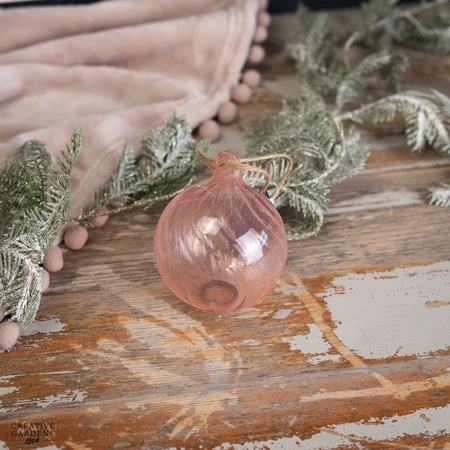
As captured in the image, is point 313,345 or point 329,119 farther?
point 329,119

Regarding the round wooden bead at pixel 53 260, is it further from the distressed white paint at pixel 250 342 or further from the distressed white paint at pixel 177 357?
the distressed white paint at pixel 250 342

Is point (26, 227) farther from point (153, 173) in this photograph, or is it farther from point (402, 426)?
point (402, 426)

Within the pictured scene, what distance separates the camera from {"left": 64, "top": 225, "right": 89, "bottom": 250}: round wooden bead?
69 centimetres

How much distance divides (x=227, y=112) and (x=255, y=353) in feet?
1.64

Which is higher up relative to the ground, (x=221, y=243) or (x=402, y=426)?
(x=221, y=243)

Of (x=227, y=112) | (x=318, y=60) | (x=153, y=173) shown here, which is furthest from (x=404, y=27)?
(x=153, y=173)

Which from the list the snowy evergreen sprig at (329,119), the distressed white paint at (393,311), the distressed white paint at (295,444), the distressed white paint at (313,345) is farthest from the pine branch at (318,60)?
the distressed white paint at (295,444)

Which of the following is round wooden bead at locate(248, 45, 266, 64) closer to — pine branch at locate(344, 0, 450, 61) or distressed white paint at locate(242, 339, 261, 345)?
pine branch at locate(344, 0, 450, 61)

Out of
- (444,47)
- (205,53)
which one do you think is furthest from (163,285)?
(444,47)

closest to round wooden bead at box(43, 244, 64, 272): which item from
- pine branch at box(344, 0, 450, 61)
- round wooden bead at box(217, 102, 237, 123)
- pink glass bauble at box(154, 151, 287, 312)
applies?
pink glass bauble at box(154, 151, 287, 312)

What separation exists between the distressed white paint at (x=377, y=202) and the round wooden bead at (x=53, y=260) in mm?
362

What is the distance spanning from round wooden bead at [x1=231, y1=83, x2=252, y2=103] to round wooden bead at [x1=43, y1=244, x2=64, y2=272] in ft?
1.57

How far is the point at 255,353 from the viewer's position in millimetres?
565

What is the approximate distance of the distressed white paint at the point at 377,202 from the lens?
2.52 feet
